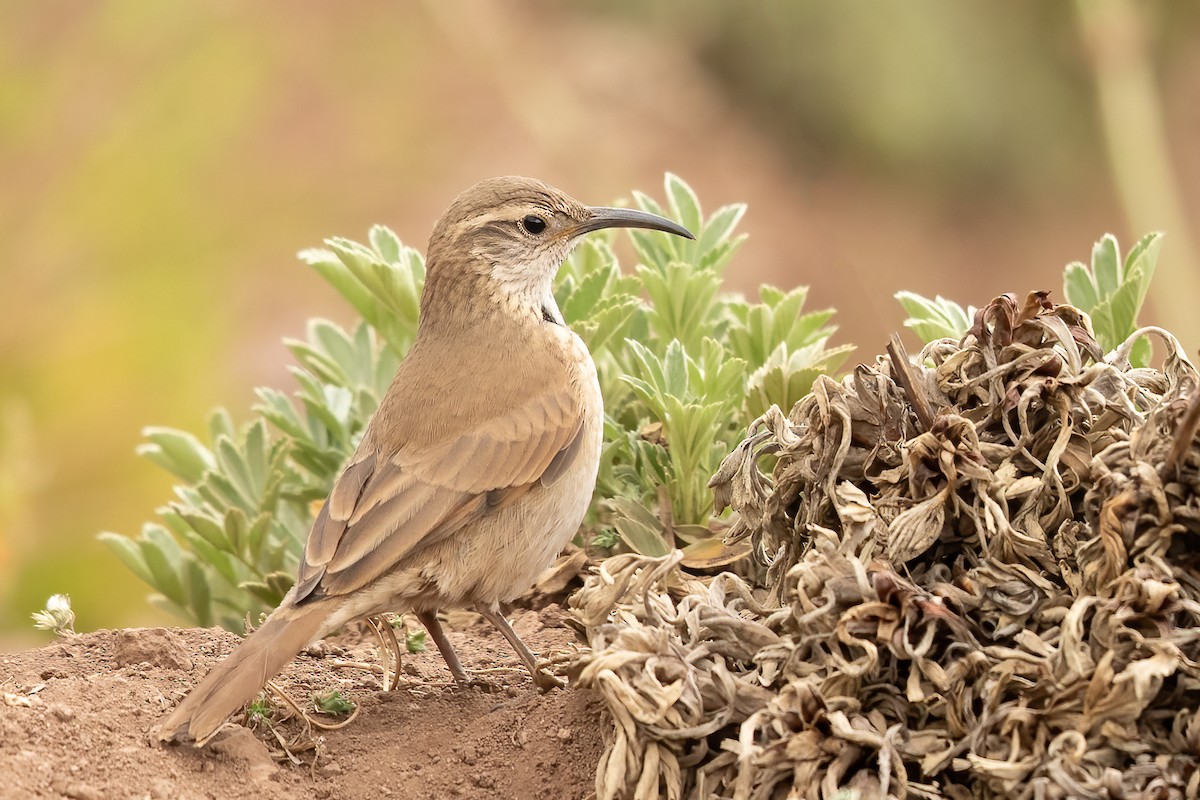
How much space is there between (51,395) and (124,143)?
1.82 m

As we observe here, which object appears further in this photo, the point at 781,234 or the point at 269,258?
the point at 781,234

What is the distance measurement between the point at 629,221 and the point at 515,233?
0.39 metres

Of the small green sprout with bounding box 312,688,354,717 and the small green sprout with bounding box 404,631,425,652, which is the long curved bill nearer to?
the small green sprout with bounding box 404,631,425,652

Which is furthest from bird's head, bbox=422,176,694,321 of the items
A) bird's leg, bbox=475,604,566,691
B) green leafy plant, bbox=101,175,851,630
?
bird's leg, bbox=475,604,566,691

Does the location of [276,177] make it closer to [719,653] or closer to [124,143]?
[124,143]

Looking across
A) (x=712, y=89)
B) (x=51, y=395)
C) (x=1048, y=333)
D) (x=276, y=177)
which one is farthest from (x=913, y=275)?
(x=1048, y=333)

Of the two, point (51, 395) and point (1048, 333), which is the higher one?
point (1048, 333)

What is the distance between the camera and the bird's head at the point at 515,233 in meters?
4.75

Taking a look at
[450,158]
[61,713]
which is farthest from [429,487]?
[450,158]

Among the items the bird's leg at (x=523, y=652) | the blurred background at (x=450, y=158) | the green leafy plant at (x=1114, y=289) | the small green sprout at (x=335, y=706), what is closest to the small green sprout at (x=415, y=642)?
the bird's leg at (x=523, y=652)

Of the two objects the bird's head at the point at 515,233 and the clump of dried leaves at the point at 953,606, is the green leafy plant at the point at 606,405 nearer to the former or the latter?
the bird's head at the point at 515,233

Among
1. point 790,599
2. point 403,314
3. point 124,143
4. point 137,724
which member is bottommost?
point 137,724

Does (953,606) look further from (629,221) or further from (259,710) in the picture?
(629,221)

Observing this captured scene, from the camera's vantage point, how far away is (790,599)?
307 centimetres
